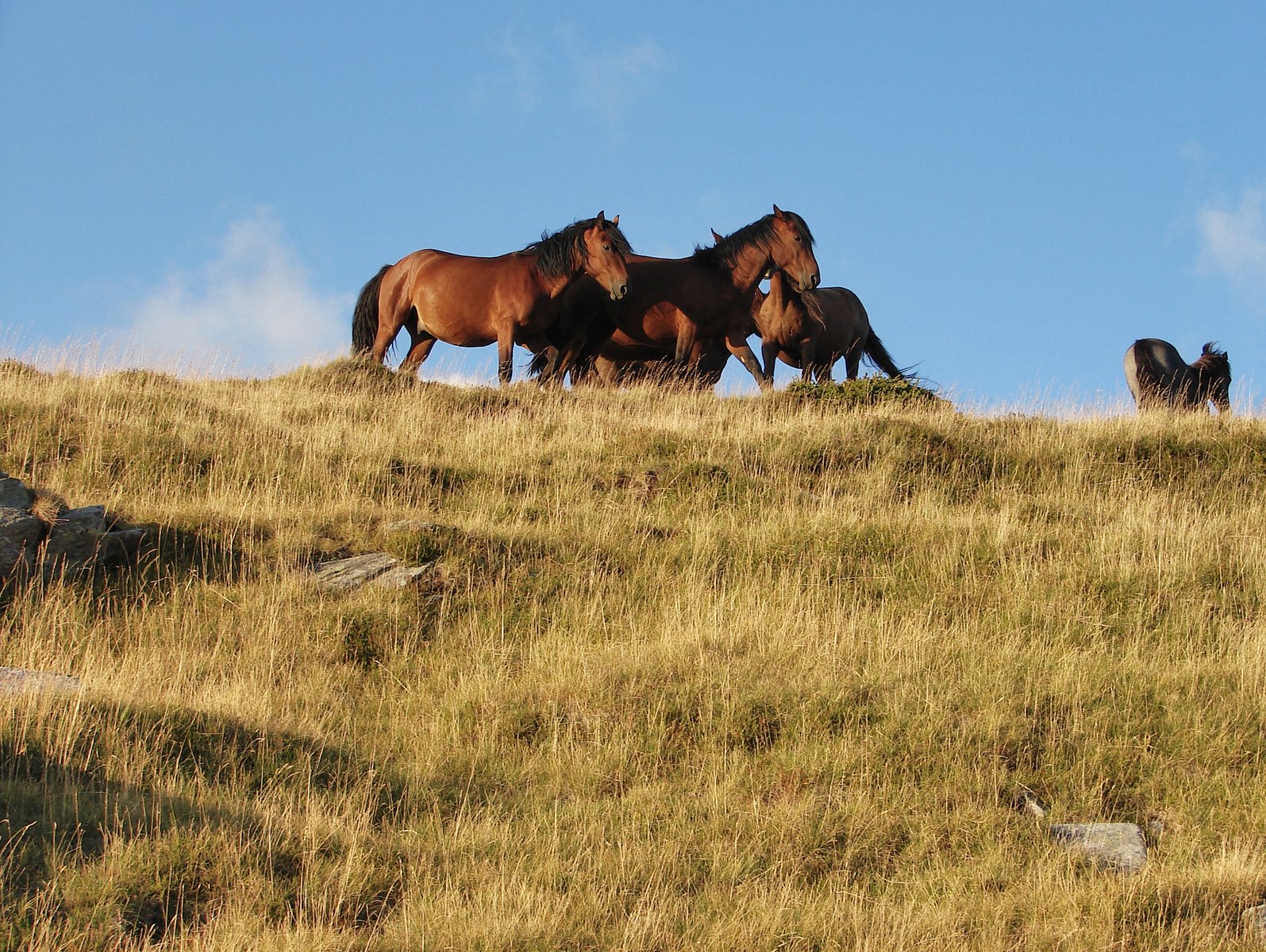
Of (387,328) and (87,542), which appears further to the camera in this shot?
(387,328)

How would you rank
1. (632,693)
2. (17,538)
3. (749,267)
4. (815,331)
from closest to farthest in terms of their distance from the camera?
(632,693), (17,538), (749,267), (815,331)

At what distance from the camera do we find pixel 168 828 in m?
5.48

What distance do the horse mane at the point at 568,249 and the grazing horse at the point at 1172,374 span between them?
766 centimetres

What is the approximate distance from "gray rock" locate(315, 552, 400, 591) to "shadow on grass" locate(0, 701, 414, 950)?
98.5 inches

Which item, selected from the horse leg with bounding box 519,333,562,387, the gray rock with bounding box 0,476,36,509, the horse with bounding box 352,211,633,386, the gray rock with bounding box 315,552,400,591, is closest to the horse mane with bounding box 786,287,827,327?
the horse with bounding box 352,211,633,386

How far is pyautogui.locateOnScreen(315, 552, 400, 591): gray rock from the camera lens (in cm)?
919

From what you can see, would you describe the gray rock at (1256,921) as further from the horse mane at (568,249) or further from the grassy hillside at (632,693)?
the horse mane at (568,249)

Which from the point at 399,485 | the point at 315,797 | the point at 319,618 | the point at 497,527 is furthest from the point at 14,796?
the point at 399,485

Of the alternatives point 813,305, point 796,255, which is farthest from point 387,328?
point 813,305

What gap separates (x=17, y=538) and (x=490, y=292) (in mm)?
9364

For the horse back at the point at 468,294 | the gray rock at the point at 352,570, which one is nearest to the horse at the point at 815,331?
the horse back at the point at 468,294

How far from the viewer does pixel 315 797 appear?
605cm

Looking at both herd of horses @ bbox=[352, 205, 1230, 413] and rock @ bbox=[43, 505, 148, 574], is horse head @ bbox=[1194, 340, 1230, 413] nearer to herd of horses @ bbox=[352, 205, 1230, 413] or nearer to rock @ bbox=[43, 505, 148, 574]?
herd of horses @ bbox=[352, 205, 1230, 413]

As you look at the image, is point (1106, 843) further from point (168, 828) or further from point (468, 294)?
point (468, 294)
